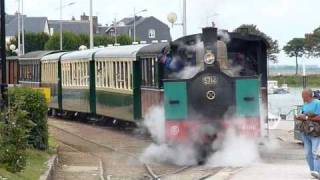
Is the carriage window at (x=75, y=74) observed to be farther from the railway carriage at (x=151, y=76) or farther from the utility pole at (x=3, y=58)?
the utility pole at (x=3, y=58)

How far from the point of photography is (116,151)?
62.5 ft

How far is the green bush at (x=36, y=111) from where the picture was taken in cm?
1599

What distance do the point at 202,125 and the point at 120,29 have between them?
111m

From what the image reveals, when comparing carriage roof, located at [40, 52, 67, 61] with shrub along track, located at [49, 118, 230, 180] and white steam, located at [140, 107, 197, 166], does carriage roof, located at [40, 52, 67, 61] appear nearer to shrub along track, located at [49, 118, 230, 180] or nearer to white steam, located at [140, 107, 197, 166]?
shrub along track, located at [49, 118, 230, 180]

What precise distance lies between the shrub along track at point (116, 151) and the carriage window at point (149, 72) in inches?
67.9

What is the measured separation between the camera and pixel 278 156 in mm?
17375

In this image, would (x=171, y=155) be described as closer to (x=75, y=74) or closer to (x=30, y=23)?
(x=75, y=74)

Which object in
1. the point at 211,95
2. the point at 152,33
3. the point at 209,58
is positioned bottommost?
the point at 211,95

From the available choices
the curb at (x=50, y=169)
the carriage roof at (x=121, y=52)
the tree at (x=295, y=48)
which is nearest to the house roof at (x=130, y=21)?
the tree at (x=295, y=48)

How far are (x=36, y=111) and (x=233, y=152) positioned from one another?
423 centimetres

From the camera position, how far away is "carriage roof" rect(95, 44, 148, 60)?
20.8 m

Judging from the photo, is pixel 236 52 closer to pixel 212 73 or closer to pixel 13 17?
pixel 212 73

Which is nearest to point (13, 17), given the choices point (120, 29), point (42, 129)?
point (120, 29)

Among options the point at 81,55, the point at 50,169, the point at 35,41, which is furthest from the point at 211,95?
the point at 35,41
